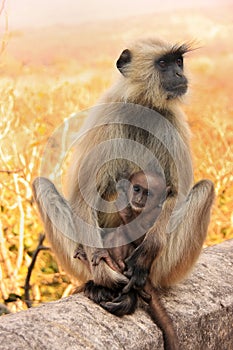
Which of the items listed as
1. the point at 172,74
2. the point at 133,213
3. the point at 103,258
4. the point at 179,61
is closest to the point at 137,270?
the point at 103,258

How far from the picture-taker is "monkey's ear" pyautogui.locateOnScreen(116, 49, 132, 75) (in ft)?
14.3

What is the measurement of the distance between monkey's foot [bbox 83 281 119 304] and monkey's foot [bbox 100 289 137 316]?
0.12 ft

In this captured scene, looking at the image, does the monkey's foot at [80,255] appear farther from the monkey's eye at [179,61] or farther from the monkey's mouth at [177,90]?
the monkey's eye at [179,61]

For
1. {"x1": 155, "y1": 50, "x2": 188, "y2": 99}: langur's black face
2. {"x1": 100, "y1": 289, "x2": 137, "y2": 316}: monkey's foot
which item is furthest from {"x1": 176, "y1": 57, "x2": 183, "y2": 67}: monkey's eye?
{"x1": 100, "y1": 289, "x2": 137, "y2": 316}: monkey's foot

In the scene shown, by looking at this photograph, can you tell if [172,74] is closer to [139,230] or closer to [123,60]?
[123,60]

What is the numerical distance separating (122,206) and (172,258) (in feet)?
1.38

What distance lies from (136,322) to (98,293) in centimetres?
26

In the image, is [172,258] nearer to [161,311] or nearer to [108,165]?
[161,311]

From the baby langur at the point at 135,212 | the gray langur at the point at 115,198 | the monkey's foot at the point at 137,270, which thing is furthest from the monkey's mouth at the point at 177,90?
the monkey's foot at the point at 137,270

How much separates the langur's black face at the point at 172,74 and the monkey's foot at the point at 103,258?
3.52ft

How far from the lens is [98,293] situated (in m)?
3.67

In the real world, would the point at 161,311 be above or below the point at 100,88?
below

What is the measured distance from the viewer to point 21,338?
2.96m

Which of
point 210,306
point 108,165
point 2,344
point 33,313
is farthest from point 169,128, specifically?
point 2,344
